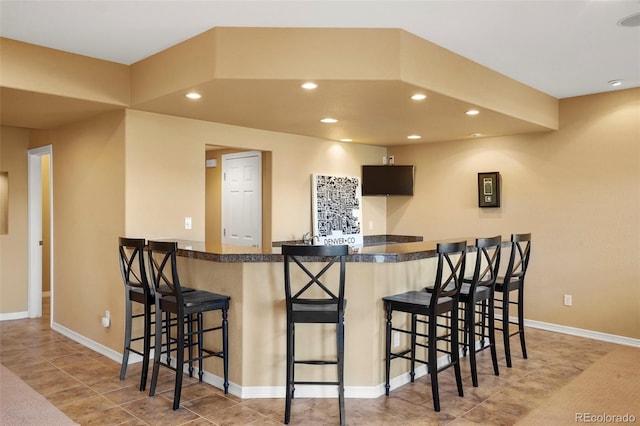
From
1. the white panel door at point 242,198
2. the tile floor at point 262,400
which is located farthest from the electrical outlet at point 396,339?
the white panel door at point 242,198

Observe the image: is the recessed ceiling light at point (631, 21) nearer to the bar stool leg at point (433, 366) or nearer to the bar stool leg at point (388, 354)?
the bar stool leg at point (433, 366)

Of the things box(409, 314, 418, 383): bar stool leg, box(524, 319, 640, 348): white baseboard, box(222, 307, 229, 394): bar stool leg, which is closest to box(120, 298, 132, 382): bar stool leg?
box(222, 307, 229, 394): bar stool leg

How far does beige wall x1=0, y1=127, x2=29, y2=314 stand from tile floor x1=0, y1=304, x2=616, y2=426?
1460mm

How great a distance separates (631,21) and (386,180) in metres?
3.79

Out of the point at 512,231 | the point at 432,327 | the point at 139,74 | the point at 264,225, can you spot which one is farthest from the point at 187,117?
the point at 512,231

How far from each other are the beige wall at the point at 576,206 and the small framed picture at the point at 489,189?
0.29ft

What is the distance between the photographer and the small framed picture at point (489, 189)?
588cm

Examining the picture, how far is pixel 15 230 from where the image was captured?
5832 mm

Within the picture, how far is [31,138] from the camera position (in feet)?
19.2

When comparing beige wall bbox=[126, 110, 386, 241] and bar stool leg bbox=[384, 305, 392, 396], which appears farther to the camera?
beige wall bbox=[126, 110, 386, 241]

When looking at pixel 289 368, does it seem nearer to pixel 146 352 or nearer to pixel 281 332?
pixel 281 332

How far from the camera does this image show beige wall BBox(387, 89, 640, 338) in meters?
4.90

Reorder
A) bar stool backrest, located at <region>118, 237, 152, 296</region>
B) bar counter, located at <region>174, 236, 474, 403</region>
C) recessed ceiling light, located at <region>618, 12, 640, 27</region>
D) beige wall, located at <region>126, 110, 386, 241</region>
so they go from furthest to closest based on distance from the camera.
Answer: beige wall, located at <region>126, 110, 386, 241</region> < bar stool backrest, located at <region>118, 237, 152, 296</region> < bar counter, located at <region>174, 236, 474, 403</region> < recessed ceiling light, located at <region>618, 12, 640, 27</region>

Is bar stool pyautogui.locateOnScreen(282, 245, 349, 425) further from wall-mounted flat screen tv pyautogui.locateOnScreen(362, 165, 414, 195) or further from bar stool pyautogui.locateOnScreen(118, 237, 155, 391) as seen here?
wall-mounted flat screen tv pyautogui.locateOnScreen(362, 165, 414, 195)
